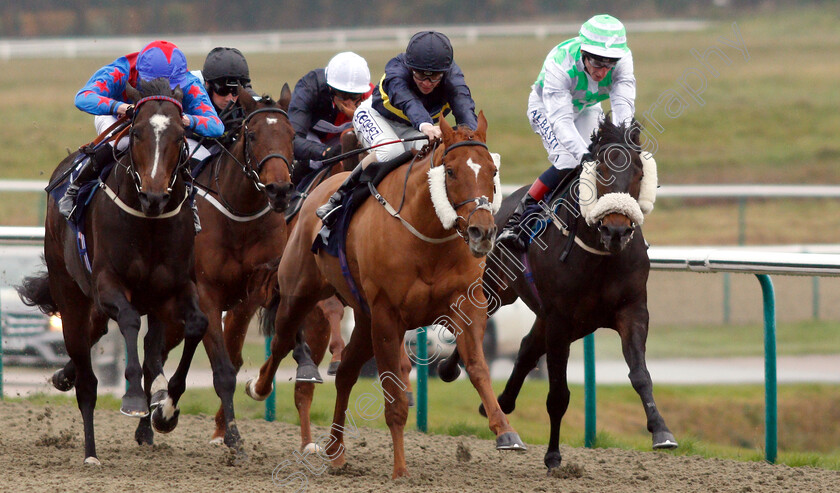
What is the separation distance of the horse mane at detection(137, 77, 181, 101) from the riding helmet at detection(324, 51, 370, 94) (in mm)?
1981

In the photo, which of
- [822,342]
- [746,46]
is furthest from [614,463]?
[746,46]

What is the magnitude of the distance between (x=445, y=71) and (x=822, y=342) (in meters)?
8.35

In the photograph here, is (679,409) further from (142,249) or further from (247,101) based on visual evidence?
(142,249)

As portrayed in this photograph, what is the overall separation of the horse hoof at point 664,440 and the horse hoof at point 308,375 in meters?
2.40

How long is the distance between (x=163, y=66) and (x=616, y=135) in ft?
7.95

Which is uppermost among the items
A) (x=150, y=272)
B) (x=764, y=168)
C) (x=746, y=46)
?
(x=746, y=46)

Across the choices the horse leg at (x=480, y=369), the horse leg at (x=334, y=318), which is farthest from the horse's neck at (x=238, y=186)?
the horse leg at (x=480, y=369)

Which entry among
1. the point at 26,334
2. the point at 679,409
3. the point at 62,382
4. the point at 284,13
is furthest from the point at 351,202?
the point at 284,13

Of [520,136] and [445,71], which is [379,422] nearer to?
[445,71]

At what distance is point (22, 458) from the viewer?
20.9 ft

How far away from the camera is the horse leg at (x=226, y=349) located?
6.35 meters

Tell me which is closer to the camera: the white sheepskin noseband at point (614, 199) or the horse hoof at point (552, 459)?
the white sheepskin noseband at point (614, 199)

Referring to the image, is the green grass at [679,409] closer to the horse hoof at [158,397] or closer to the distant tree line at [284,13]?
the horse hoof at [158,397]

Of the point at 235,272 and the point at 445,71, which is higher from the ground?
the point at 445,71
